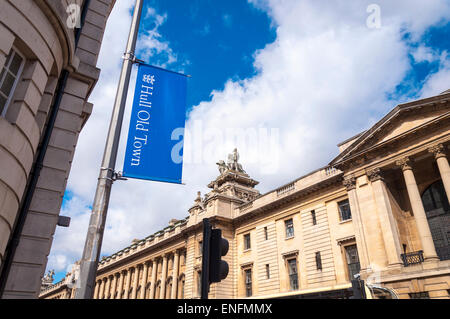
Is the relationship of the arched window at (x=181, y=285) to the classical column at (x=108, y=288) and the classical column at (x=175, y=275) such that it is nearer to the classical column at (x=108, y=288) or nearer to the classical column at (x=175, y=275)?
the classical column at (x=175, y=275)

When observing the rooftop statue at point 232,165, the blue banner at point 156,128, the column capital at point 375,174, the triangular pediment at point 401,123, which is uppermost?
the rooftop statue at point 232,165

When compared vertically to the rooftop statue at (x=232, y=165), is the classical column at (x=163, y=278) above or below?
below

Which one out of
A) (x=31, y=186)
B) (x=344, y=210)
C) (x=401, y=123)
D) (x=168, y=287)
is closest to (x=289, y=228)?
(x=344, y=210)

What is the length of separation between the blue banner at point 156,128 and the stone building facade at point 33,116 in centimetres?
290

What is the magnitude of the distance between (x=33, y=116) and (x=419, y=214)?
22.1 m

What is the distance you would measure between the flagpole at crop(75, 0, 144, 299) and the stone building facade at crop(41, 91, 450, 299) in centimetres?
2010

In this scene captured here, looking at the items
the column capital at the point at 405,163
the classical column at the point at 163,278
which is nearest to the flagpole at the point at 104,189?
the column capital at the point at 405,163

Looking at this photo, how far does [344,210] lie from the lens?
28641 millimetres

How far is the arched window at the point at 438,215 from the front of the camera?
75.5ft

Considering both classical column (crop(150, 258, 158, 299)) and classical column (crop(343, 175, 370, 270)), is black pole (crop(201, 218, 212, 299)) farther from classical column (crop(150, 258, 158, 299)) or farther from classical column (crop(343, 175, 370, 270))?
classical column (crop(150, 258, 158, 299))

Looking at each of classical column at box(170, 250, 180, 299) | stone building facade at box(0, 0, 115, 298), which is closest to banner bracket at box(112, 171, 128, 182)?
stone building facade at box(0, 0, 115, 298)

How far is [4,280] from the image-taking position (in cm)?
837

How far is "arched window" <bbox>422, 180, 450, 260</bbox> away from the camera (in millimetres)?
23016
